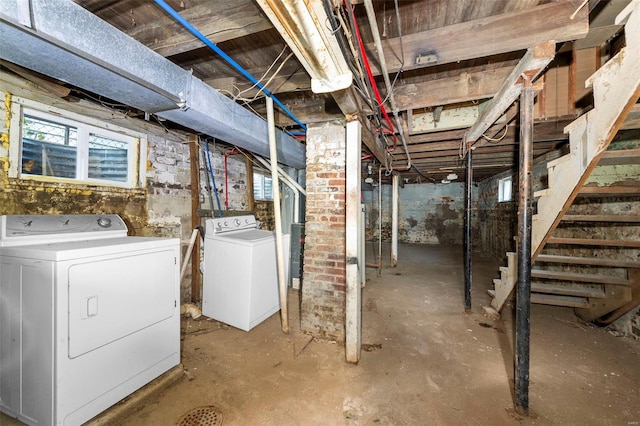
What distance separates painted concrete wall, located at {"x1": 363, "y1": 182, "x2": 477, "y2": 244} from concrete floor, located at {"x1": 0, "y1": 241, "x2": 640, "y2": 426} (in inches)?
219

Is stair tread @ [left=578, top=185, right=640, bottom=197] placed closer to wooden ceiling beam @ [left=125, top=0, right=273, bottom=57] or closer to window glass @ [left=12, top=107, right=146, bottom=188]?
wooden ceiling beam @ [left=125, top=0, right=273, bottom=57]

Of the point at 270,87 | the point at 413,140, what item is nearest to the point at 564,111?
the point at 413,140

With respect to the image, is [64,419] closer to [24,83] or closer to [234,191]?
[24,83]

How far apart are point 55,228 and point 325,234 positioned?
197 cm

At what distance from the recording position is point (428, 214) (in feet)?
28.2

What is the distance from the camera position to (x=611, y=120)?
1.40m

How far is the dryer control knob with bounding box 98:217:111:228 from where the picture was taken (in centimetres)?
198

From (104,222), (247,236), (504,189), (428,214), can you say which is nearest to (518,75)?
(247,236)

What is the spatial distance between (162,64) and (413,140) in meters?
2.90

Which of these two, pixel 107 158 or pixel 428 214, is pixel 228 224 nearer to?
pixel 107 158

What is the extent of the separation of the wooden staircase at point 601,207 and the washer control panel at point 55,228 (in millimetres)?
3363

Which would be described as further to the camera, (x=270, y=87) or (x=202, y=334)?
(x=202, y=334)

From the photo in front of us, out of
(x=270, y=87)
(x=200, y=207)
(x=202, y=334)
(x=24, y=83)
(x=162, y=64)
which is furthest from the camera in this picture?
(x=200, y=207)

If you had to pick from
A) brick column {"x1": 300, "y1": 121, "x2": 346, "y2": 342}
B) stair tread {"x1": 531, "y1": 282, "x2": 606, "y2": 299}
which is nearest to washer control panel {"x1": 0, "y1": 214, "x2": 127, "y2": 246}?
brick column {"x1": 300, "y1": 121, "x2": 346, "y2": 342}
